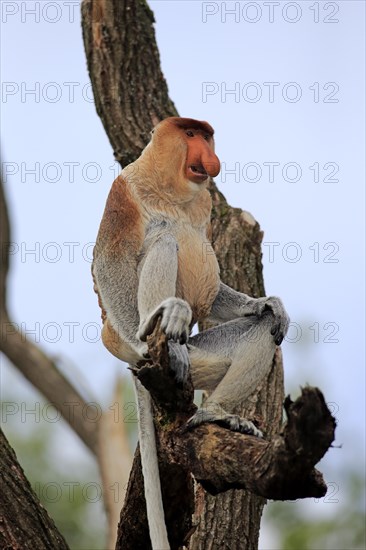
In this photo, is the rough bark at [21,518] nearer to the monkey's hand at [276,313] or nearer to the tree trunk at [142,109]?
the tree trunk at [142,109]

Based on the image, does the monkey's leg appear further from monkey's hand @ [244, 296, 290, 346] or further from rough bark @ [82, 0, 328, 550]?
rough bark @ [82, 0, 328, 550]

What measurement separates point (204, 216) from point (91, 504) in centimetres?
779

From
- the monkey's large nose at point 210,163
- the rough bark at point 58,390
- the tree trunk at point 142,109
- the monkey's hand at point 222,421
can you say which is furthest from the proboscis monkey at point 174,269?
the rough bark at point 58,390

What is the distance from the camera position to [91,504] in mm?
10891

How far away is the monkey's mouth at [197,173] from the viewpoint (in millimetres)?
3709

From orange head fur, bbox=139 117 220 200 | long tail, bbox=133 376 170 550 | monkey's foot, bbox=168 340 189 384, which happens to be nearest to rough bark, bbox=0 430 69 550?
A: long tail, bbox=133 376 170 550

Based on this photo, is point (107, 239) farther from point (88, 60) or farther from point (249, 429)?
point (88, 60)

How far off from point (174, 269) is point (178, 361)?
50 centimetres

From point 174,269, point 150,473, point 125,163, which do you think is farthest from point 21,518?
point 125,163

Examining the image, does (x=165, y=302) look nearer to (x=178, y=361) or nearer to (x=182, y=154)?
(x=178, y=361)

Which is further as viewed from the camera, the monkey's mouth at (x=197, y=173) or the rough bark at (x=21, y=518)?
the monkey's mouth at (x=197, y=173)

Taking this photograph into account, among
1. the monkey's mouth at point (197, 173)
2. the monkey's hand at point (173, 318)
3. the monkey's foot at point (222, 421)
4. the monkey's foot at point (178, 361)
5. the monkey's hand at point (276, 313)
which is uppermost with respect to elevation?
the monkey's mouth at point (197, 173)

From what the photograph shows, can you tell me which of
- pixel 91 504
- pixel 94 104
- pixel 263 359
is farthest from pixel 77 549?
pixel 263 359

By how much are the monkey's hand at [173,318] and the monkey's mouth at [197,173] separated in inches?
25.9
